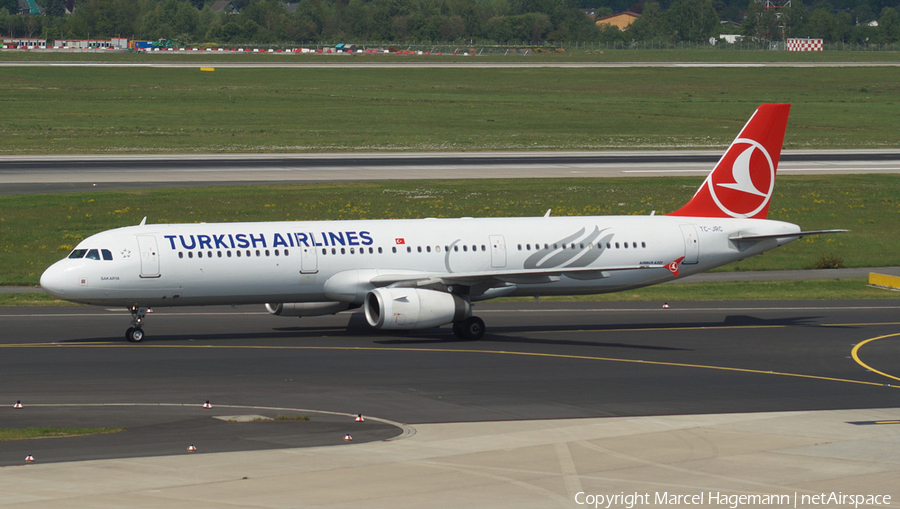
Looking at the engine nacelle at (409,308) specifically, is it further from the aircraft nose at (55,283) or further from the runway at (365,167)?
the runway at (365,167)

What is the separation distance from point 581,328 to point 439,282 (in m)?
6.69

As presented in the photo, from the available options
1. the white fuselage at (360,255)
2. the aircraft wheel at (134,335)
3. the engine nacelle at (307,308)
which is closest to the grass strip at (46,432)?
the white fuselage at (360,255)

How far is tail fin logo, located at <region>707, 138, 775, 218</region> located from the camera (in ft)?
152

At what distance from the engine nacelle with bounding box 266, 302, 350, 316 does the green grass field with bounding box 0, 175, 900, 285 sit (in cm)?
1841

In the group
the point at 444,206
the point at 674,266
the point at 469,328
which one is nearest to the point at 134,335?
the point at 469,328

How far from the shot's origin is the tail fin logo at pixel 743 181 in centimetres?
4622

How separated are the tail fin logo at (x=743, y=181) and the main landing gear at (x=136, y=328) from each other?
2343 cm

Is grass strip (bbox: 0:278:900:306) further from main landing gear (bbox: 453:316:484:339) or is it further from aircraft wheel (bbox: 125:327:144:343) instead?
aircraft wheel (bbox: 125:327:144:343)

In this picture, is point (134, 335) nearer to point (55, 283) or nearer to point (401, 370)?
point (55, 283)

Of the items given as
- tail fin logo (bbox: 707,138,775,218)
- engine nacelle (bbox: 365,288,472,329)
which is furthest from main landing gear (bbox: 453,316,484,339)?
tail fin logo (bbox: 707,138,775,218)

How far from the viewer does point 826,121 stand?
445 feet

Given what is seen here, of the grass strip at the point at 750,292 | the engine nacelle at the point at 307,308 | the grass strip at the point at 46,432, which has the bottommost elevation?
the grass strip at the point at 750,292

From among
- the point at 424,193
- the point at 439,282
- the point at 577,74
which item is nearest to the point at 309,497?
the point at 439,282

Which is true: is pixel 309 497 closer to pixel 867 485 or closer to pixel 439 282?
pixel 867 485
